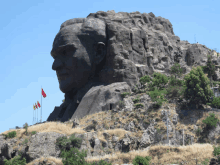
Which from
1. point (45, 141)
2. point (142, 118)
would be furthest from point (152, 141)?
point (45, 141)

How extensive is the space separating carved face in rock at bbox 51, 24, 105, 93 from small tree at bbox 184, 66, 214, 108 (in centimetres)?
893

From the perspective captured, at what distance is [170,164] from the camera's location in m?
23.7

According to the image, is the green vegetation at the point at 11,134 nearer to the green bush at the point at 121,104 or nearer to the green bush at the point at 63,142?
the green bush at the point at 63,142

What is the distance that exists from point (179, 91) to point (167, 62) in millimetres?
8242

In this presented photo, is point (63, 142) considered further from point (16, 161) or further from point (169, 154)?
point (169, 154)

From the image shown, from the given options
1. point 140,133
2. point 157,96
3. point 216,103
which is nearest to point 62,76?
point 157,96

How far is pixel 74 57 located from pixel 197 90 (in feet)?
38.4

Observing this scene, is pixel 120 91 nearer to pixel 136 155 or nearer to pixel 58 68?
pixel 58 68

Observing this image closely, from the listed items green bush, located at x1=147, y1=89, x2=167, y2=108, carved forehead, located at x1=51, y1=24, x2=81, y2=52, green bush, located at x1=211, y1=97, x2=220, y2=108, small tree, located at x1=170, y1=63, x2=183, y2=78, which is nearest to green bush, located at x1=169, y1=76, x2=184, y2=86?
green bush, located at x1=147, y1=89, x2=167, y2=108

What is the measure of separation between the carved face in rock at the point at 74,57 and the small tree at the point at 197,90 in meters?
8.93

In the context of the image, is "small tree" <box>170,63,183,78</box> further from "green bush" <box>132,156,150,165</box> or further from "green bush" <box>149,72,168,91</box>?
"green bush" <box>132,156,150,165</box>

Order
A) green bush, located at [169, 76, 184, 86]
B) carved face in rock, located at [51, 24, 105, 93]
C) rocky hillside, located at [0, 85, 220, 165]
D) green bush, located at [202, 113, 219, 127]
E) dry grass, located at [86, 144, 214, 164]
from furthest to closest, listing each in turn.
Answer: green bush, located at [169, 76, 184, 86] → carved face in rock, located at [51, 24, 105, 93] → green bush, located at [202, 113, 219, 127] → rocky hillside, located at [0, 85, 220, 165] → dry grass, located at [86, 144, 214, 164]

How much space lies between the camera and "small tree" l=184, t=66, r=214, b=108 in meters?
32.4

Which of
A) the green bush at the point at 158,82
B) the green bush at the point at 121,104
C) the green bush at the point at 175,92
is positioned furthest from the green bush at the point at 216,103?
the green bush at the point at 121,104
